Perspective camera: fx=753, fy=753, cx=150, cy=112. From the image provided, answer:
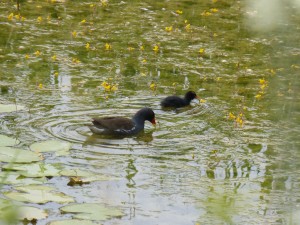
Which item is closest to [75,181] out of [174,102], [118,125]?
[118,125]

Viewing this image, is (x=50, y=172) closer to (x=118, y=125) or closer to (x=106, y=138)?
(x=106, y=138)

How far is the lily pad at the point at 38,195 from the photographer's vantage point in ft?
20.4

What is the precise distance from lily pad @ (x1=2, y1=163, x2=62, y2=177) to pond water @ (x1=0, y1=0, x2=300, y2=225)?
7 centimetres

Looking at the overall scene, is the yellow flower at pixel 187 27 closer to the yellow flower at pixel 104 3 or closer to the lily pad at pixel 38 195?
the yellow flower at pixel 104 3

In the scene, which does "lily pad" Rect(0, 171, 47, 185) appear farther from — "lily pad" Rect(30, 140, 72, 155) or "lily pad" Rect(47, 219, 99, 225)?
"lily pad" Rect(47, 219, 99, 225)

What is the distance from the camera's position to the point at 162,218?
242 inches

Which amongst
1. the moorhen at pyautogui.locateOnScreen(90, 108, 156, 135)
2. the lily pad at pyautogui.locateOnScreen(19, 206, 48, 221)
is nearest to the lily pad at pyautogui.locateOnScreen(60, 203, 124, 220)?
the lily pad at pyautogui.locateOnScreen(19, 206, 48, 221)

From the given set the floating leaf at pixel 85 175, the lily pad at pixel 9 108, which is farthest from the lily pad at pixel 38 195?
the lily pad at pixel 9 108

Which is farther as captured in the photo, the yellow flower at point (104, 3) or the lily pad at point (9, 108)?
the yellow flower at point (104, 3)

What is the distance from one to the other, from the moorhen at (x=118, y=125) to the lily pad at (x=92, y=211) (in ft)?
8.73

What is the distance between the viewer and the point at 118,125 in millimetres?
8875

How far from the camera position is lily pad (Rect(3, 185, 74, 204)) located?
6.22 meters

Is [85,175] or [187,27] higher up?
[187,27]

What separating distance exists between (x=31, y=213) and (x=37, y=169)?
122 cm
